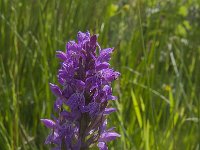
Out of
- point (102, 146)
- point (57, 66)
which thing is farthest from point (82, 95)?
point (57, 66)

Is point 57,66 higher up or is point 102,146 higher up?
point 57,66

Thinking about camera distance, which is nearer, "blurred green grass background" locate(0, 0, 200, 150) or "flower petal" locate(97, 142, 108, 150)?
"flower petal" locate(97, 142, 108, 150)

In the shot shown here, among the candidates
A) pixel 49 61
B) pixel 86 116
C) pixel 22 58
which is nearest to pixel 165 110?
pixel 49 61

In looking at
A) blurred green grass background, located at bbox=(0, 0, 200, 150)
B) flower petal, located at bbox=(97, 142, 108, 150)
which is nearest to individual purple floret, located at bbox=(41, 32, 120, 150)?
flower petal, located at bbox=(97, 142, 108, 150)

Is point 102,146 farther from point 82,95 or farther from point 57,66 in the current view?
point 57,66

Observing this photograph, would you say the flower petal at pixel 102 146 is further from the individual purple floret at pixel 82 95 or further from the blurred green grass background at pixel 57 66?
the blurred green grass background at pixel 57 66

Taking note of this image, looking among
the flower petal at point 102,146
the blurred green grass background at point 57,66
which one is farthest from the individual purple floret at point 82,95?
the blurred green grass background at point 57,66

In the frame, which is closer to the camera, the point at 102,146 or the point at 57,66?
the point at 102,146

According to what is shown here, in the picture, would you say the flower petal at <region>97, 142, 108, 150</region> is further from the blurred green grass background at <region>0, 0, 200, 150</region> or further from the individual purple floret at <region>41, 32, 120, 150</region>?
the blurred green grass background at <region>0, 0, 200, 150</region>
